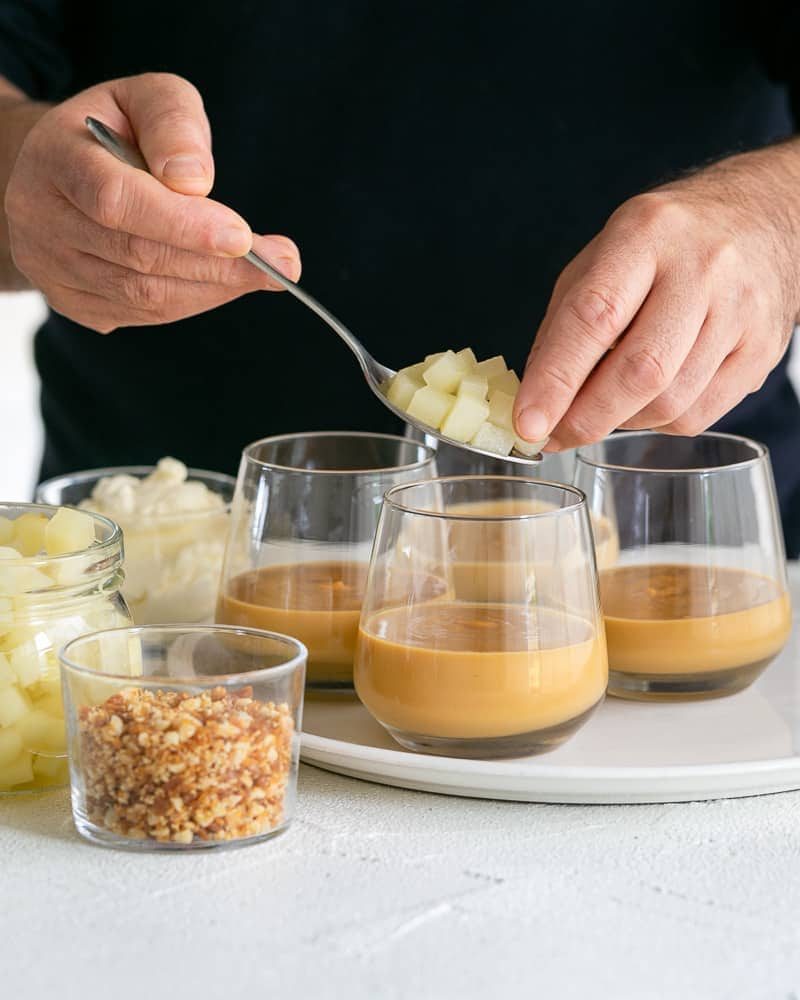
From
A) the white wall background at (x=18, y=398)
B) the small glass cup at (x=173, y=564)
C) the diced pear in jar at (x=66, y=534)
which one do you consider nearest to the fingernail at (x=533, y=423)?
the diced pear in jar at (x=66, y=534)

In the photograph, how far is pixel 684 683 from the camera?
1.13 m

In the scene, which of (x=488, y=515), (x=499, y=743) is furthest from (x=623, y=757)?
(x=488, y=515)

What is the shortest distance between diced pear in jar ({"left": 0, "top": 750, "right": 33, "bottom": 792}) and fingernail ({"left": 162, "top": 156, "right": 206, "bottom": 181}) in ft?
1.42

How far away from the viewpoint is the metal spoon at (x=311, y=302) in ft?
3.52

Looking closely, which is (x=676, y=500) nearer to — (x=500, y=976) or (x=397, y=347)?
(x=500, y=976)

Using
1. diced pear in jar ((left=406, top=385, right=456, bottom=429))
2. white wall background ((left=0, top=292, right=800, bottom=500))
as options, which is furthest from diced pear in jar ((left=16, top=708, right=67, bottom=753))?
white wall background ((left=0, top=292, right=800, bottom=500))

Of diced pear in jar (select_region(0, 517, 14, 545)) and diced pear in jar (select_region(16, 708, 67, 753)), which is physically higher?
diced pear in jar (select_region(0, 517, 14, 545))

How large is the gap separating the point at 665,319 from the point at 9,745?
54 centimetres

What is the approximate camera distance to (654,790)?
3.15ft

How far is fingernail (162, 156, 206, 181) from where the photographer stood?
3.46 feet

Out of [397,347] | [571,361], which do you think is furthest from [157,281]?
[397,347]

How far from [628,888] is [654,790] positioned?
0.40 ft

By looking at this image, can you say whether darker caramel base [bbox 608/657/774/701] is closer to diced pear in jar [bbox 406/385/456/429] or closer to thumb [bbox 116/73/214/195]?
diced pear in jar [bbox 406/385/456/429]

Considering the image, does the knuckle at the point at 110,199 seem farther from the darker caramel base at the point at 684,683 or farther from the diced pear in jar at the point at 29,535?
the darker caramel base at the point at 684,683
